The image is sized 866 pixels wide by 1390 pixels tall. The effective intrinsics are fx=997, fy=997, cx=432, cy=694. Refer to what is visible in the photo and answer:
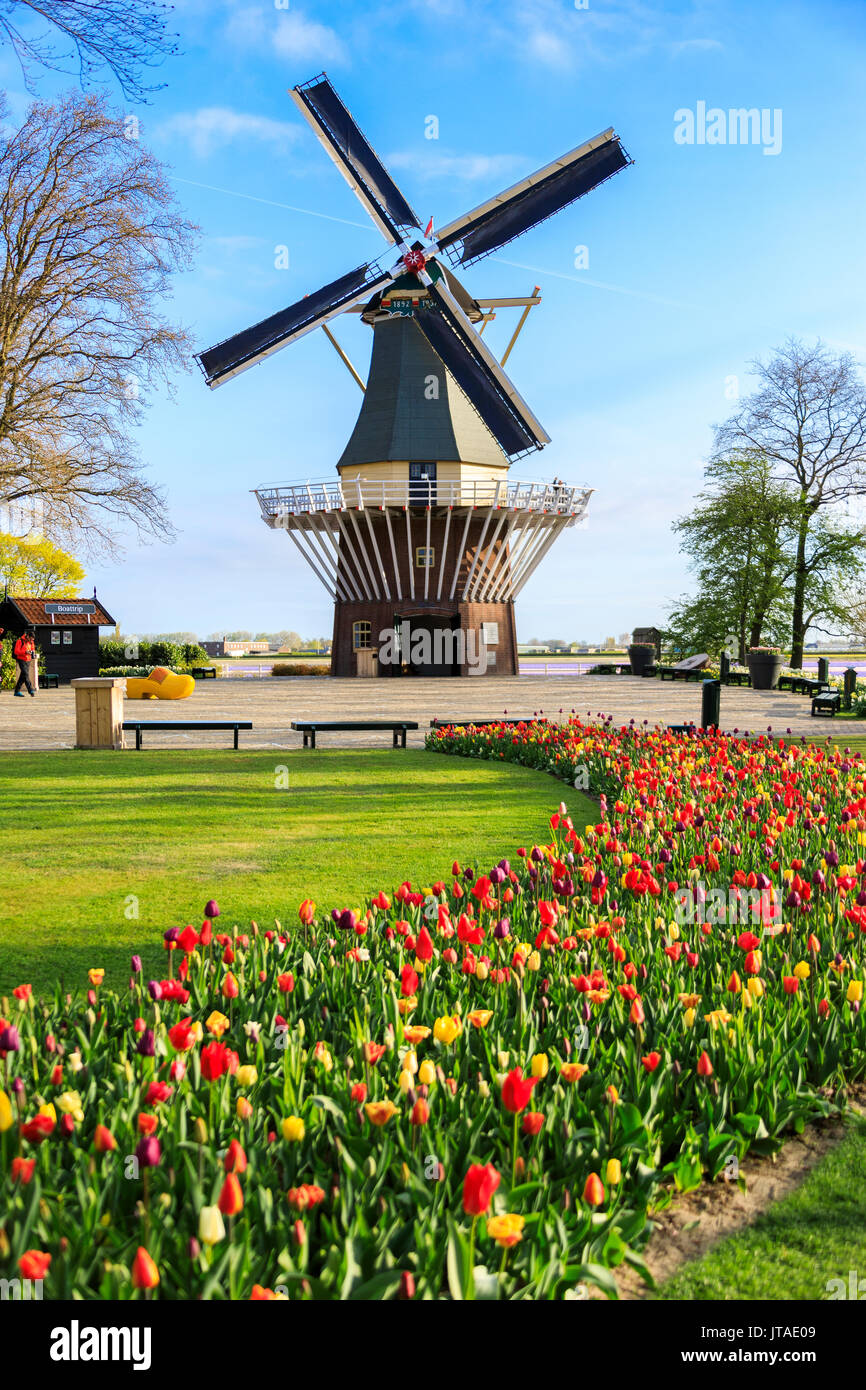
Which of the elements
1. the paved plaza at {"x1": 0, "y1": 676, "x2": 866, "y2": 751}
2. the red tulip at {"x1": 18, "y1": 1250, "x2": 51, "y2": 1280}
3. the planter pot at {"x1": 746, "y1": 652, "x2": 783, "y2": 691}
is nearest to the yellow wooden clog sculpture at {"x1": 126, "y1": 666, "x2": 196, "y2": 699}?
the paved plaza at {"x1": 0, "y1": 676, "x2": 866, "y2": 751}

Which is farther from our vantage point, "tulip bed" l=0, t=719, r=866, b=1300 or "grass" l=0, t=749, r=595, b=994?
"grass" l=0, t=749, r=595, b=994

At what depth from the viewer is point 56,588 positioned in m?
48.3

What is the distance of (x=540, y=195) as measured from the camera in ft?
110

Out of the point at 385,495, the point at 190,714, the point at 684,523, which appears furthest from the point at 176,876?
the point at 684,523

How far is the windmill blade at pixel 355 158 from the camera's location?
1297 inches

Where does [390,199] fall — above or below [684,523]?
above

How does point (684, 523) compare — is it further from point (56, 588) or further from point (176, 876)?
point (176, 876)

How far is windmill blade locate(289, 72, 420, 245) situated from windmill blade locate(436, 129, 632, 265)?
8.16ft

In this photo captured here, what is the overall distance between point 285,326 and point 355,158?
618 centimetres

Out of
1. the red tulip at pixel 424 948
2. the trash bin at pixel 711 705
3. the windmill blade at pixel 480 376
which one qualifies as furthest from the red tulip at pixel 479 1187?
the windmill blade at pixel 480 376

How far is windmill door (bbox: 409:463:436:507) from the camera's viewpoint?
36938mm

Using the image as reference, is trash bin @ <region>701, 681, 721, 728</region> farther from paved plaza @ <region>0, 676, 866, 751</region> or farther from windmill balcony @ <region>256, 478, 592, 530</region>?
windmill balcony @ <region>256, 478, 592, 530</region>

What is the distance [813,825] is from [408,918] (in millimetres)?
3539

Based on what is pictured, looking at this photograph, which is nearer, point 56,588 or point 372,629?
point 372,629
